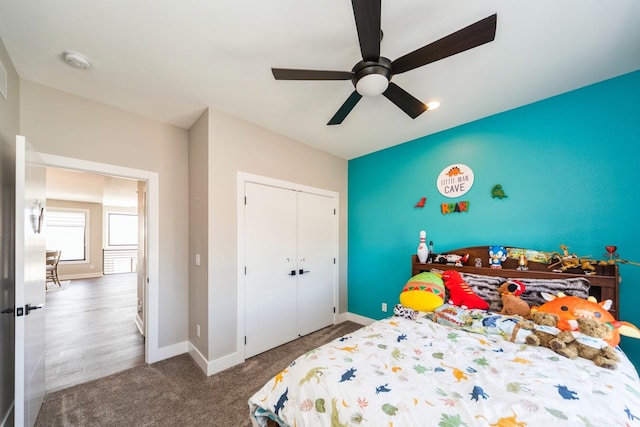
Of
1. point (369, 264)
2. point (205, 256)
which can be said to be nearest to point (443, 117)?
point (369, 264)

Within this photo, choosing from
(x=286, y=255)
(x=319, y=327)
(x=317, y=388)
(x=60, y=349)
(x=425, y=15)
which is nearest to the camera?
(x=317, y=388)

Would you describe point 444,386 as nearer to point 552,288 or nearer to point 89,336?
point 552,288

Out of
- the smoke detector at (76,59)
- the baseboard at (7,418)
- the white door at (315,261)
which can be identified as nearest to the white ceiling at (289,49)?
the smoke detector at (76,59)

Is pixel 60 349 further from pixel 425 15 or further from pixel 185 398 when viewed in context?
pixel 425 15

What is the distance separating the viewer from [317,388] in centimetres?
113

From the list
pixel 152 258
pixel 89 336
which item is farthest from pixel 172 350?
pixel 89 336

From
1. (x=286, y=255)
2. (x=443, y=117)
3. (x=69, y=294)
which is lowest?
(x=69, y=294)

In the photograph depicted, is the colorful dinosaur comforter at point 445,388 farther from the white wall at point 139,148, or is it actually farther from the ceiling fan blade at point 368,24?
the white wall at point 139,148

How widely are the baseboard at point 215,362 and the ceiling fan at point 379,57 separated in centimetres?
260

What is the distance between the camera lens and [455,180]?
284 cm

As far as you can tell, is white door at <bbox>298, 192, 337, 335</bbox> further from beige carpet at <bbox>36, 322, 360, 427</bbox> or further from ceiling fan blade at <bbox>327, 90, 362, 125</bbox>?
ceiling fan blade at <bbox>327, 90, 362, 125</bbox>

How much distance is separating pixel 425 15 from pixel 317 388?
6.91 feet

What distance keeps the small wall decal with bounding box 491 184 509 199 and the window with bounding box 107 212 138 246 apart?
1038 cm

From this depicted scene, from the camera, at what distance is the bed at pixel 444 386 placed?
3.10 feet
